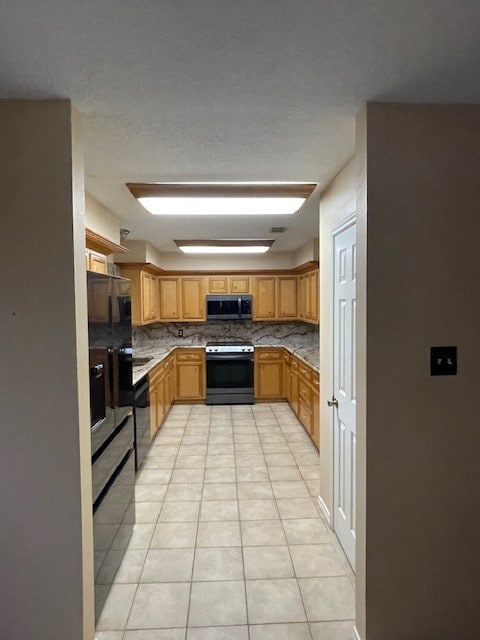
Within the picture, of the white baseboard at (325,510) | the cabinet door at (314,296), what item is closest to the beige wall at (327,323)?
the white baseboard at (325,510)

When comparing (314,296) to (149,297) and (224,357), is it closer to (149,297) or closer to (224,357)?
(224,357)

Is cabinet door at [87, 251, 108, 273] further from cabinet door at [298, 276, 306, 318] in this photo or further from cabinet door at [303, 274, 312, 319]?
cabinet door at [298, 276, 306, 318]

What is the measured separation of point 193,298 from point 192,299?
0.02m

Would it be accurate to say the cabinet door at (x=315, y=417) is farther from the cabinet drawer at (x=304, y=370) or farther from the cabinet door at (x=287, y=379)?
the cabinet door at (x=287, y=379)

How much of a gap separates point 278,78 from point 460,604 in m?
2.31

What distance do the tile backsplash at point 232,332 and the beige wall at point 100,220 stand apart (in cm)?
310

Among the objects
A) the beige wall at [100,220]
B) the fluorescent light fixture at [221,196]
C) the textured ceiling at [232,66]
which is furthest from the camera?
the beige wall at [100,220]

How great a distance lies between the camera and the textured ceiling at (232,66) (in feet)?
3.42

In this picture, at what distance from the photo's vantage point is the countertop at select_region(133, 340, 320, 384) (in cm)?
381

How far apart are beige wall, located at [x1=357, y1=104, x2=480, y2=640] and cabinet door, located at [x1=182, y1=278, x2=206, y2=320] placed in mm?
4648

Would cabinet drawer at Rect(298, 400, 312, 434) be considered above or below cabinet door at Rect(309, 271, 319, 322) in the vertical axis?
below

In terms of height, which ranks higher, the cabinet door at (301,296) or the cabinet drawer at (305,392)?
the cabinet door at (301,296)

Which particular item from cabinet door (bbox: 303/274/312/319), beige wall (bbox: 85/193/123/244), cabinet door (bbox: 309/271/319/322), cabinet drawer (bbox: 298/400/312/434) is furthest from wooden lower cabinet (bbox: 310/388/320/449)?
beige wall (bbox: 85/193/123/244)

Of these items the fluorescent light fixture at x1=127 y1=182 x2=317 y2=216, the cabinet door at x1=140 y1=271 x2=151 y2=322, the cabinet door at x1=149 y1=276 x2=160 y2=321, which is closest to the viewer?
the fluorescent light fixture at x1=127 y1=182 x2=317 y2=216
